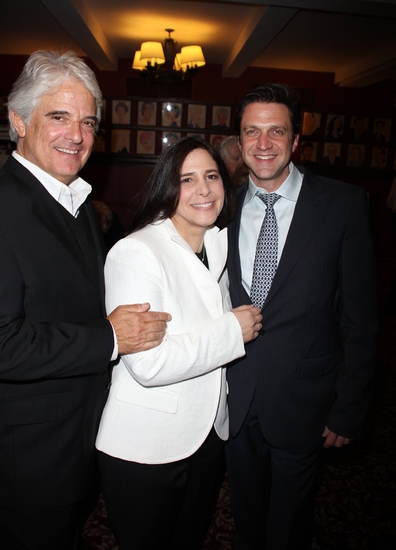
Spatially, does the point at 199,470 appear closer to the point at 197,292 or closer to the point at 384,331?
the point at 197,292

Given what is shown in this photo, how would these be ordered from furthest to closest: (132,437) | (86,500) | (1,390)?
(86,500) → (132,437) → (1,390)

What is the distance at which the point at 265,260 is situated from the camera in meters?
1.71

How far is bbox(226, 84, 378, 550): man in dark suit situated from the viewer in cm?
164

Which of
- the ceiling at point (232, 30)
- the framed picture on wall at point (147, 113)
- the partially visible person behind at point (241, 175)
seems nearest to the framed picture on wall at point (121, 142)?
the framed picture on wall at point (147, 113)

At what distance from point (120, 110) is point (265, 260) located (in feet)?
25.2

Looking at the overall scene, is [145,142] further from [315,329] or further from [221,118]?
[315,329]

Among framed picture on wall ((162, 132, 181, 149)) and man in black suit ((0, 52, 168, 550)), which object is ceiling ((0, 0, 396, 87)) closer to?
framed picture on wall ((162, 132, 181, 149))

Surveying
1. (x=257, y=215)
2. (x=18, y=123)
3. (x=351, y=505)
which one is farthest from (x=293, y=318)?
(x=351, y=505)

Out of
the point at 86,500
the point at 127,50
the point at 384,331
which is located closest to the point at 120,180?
the point at 127,50

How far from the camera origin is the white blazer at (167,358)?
1.38 m

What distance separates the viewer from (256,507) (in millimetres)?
1930

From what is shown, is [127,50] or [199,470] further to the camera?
[127,50]

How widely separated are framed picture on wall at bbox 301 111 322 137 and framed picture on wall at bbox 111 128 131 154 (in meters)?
3.57

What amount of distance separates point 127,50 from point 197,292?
7.65 m
